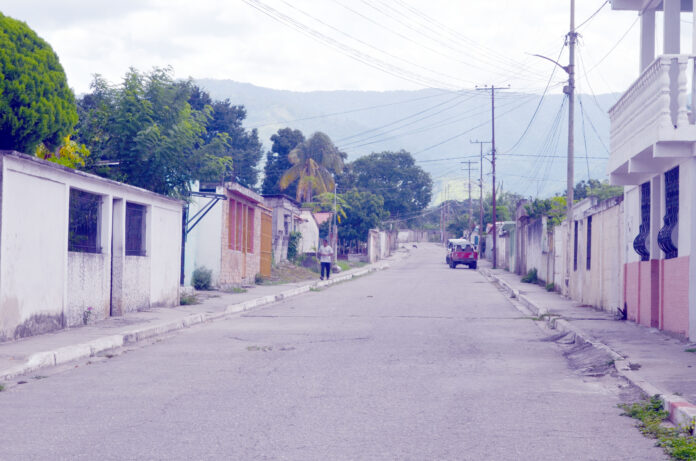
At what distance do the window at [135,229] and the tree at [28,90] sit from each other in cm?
363

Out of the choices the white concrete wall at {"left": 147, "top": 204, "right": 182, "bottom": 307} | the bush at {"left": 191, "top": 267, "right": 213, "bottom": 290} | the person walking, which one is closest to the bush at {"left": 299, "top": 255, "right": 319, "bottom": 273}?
the person walking

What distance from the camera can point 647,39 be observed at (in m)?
15.5

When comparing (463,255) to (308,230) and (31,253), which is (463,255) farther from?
(31,253)

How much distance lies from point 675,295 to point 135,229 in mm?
10830

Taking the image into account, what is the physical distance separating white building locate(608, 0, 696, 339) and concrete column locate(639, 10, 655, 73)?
0.02 m

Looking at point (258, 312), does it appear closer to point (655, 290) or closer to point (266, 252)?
point (655, 290)

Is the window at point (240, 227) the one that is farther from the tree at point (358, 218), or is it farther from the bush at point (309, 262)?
the tree at point (358, 218)

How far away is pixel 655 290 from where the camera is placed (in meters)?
14.5

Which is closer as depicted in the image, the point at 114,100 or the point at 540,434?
the point at 540,434

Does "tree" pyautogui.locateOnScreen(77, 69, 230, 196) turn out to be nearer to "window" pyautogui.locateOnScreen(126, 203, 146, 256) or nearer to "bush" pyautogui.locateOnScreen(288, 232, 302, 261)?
"window" pyautogui.locateOnScreen(126, 203, 146, 256)

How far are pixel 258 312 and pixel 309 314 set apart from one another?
1503mm

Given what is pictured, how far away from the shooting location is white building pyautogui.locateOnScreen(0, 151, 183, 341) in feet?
37.6

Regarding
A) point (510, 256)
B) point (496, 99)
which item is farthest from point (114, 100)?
point (496, 99)

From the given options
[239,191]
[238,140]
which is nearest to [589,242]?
[239,191]
